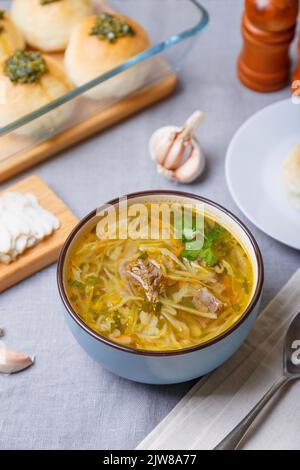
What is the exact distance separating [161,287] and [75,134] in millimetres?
787

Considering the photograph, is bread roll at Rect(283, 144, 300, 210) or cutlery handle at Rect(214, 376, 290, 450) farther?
bread roll at Rect(283, 144, 300, 210)

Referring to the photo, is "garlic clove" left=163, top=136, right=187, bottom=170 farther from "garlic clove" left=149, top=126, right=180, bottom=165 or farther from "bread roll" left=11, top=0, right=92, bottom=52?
"bread roll" left=11, top=0, right=92, bottom=52

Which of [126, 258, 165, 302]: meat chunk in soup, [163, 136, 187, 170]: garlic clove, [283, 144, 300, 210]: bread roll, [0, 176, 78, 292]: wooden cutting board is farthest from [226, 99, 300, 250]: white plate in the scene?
[0, 176, 78, 292]: wooden cutting board

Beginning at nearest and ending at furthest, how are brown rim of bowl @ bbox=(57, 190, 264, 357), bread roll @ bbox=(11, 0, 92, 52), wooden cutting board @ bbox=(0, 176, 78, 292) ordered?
brown rim of bowl @ bbox=(57, 190, 264, 357), wooden cutting board @ bbox=(0, 176, 78, 292), bread roll @ bbox=(11, 0, 92, 52)

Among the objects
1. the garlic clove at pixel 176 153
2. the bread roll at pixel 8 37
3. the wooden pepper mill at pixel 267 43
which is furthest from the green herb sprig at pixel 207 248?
the bread roll at pixel 8 37

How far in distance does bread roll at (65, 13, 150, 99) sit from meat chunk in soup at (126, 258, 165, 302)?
30.4 inches

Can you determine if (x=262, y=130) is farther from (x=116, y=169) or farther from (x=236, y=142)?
(x=116, y=169)

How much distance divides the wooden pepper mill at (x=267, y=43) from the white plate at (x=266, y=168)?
0.72ft

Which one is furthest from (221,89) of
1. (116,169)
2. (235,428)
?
(235,428)

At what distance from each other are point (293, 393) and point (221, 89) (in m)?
1.19

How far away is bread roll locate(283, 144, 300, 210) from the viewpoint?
6.19ft

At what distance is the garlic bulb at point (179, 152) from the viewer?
204 centimetres

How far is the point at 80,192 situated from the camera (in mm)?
2072

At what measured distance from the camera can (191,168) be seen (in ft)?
6.73
